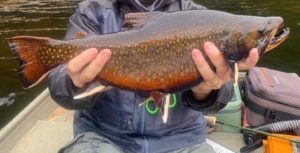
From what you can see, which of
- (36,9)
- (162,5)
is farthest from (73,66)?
(36,9)

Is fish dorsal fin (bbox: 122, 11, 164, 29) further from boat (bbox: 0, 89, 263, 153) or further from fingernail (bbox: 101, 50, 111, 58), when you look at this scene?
boat (bbox: 0, 89, 263, 153)

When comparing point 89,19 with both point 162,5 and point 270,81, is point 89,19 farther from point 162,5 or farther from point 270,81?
point 270,81

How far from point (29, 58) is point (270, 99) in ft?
8.56

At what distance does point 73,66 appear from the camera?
249 centimetres

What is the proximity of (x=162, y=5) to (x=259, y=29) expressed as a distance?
1.04 m

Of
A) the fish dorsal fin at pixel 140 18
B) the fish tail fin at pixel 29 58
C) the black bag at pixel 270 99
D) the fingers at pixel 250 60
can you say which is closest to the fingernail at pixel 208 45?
the fingers at pixel 250 60

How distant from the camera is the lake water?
9.48 meters

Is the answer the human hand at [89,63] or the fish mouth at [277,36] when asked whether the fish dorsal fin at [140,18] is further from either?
the fish mouth at [277,36]

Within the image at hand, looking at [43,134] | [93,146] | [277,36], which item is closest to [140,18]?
[277,36]

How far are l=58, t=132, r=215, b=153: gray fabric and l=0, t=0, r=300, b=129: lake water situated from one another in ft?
17.3

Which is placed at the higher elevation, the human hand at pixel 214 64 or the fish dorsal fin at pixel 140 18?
the fish dorsal fin at pixel 140 18

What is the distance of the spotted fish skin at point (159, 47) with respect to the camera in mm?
2441

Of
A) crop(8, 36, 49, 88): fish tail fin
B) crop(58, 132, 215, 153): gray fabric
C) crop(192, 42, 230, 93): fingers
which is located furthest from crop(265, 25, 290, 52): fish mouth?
crop(8, 36, 49, 88): fish tail fin

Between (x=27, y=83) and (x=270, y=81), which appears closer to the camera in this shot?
(x=27, y=83)
